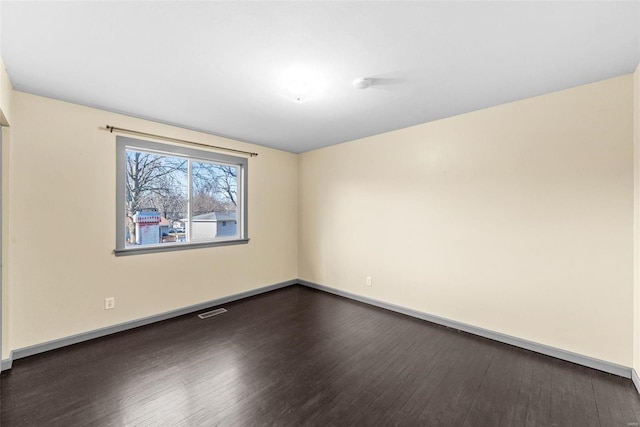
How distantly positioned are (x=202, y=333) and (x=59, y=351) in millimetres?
1250

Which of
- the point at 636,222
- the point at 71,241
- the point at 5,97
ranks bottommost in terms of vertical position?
the point at 71,241

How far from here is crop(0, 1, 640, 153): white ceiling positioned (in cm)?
144

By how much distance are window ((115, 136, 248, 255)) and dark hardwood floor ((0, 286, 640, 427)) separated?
3.70 feet

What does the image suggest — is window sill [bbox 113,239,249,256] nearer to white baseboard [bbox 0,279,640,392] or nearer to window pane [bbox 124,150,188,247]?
window pane [bbox 124,150,188,247]

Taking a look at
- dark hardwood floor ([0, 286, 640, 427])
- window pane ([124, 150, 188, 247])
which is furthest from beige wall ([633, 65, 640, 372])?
window pane ([124, 150, 188, 247])

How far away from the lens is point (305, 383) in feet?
6.73

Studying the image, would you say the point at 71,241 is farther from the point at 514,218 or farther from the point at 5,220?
the point at 514,218

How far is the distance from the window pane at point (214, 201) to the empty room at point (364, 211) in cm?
5

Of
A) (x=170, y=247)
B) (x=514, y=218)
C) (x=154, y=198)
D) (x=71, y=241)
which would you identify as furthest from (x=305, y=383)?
(x=154, y=198)

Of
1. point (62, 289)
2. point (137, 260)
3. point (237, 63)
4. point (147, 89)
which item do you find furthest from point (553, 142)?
point (62, 289)

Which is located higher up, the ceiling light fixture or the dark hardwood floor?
the ceiling light fixture

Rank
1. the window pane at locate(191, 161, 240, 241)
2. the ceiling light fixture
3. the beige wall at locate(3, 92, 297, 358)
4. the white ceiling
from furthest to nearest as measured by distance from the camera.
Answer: the window pane at locate(191, 161, 240, 241), the beige wall at locate(3, 92, 297, 358), the ceiling light fixture, the white ceiling

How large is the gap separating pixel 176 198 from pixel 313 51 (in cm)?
269

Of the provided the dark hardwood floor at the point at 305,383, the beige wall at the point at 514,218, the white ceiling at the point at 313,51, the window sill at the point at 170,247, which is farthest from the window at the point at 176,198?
the beige wall at the point at 514,218
